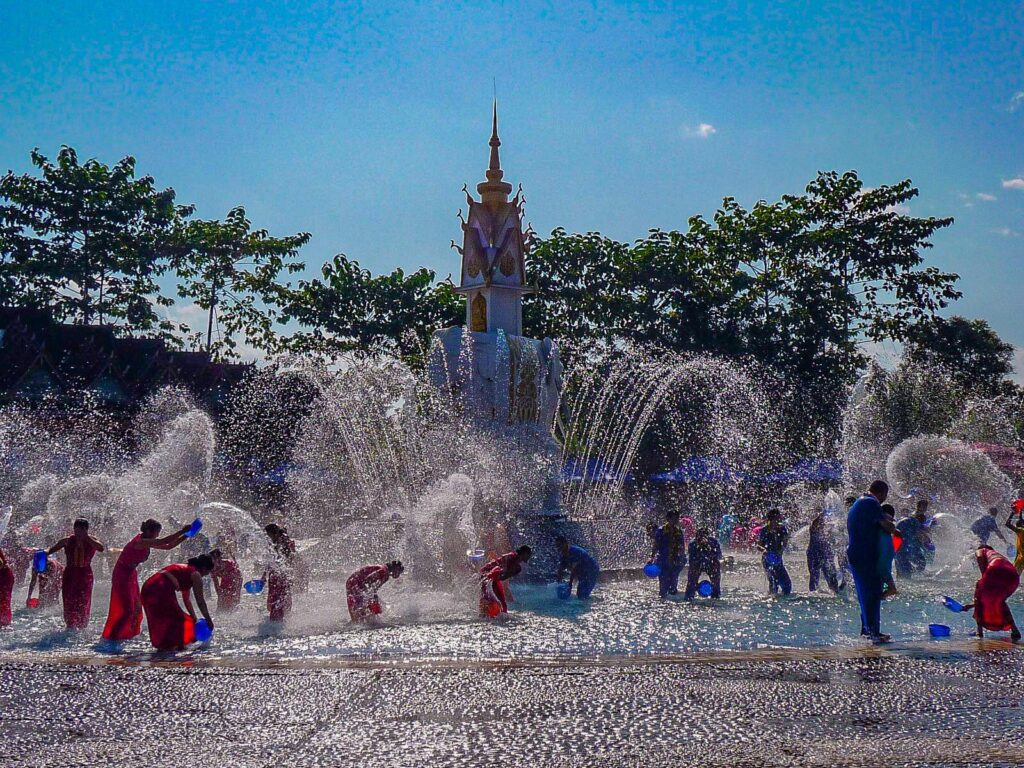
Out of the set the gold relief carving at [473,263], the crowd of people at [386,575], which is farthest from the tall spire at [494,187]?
the crowd of people at [386,575]

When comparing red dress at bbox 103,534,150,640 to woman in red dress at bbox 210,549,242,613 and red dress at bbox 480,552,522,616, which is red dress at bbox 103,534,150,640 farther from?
red dress at bbox 480,552,522,616

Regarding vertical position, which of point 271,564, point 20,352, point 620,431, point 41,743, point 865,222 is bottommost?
point 41,743

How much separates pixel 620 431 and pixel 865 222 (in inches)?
406

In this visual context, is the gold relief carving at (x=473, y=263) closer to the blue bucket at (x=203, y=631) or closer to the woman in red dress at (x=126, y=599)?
the woman in red dress at (x=126, y=599)

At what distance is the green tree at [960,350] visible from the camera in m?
34.6

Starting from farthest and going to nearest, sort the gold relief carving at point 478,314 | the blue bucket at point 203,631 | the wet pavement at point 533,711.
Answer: the gold relief carving at point 478,314 → the blue bucket at point 203,631 → the wet pavement at point 533,711

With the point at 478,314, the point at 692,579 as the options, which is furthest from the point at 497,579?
the point at 478,314

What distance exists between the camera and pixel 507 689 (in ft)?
27.6

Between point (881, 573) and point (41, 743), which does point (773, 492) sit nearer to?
point (881, 573)

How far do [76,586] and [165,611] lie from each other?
216 cm

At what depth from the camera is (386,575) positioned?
39.2ft

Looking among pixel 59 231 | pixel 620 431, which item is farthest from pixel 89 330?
pixel 620 431

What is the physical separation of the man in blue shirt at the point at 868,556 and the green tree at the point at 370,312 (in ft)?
81.0

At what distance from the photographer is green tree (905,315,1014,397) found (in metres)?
34.6
